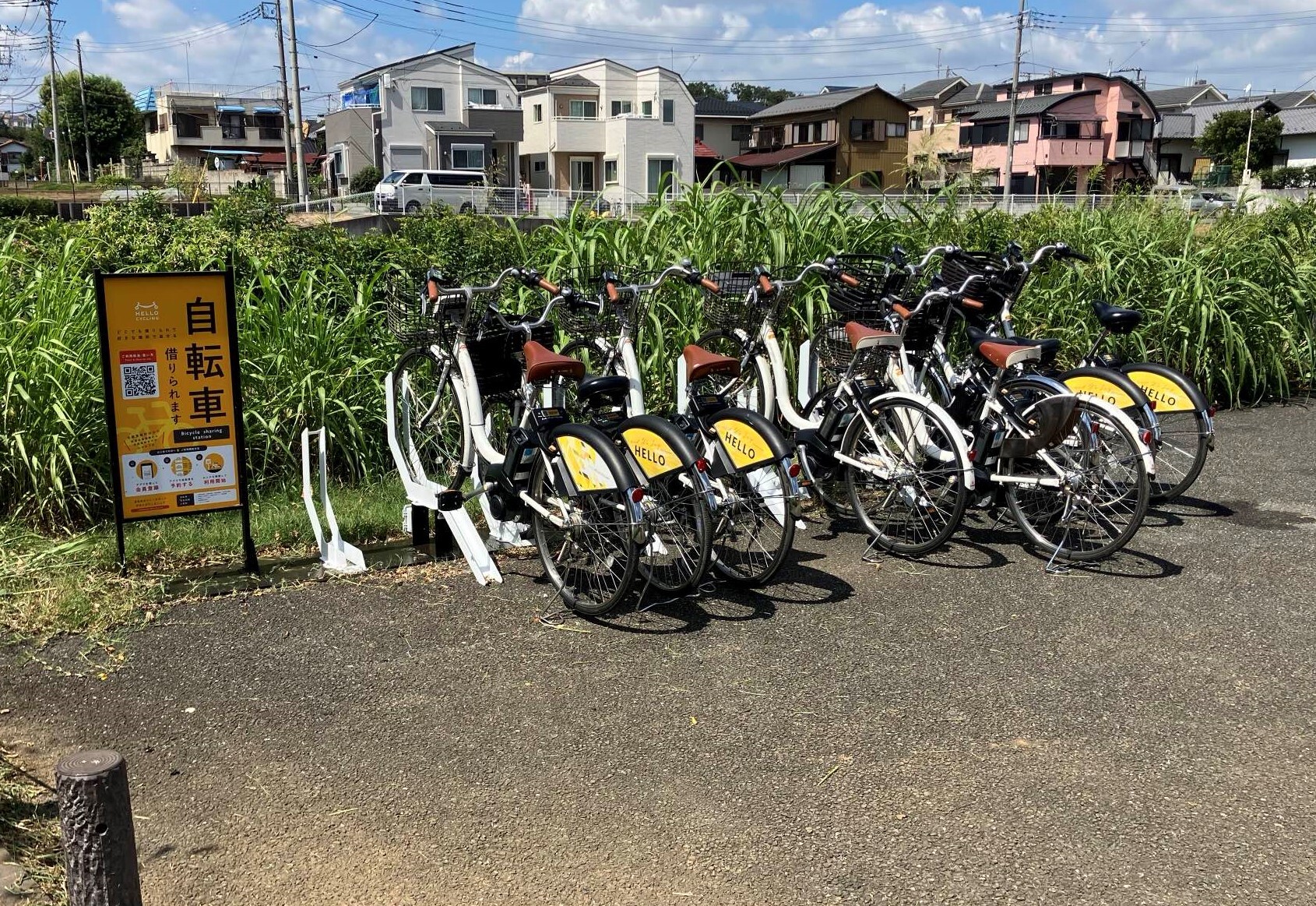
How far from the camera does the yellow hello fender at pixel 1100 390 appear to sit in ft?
17.5

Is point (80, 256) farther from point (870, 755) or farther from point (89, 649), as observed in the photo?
point (870, 755)

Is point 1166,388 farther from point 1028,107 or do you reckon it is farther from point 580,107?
point 1028,107

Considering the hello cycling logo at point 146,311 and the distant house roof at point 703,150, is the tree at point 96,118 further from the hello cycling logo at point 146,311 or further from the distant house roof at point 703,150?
the hello cycling logo at point 146,311

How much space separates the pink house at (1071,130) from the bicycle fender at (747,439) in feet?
162

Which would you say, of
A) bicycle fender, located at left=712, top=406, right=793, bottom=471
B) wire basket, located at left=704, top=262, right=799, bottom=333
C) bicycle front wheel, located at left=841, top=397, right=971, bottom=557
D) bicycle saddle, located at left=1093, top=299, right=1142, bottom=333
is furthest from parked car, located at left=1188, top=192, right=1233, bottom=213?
bicycle fender, located at left=712, top=406, right=793, bottom=471

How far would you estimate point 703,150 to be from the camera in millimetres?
55375

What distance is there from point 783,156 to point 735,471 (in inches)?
1939

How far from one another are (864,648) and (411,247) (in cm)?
441

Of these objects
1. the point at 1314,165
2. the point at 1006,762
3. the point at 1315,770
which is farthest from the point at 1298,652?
the point at 1314,165

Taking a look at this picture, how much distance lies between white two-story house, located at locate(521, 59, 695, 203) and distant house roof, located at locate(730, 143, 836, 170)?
3.45m

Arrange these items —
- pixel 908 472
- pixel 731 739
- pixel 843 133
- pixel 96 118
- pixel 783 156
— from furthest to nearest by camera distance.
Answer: pixel 96 118, pixel 783 156, pixel 843 133, pixel 908 472, pixel 731 739

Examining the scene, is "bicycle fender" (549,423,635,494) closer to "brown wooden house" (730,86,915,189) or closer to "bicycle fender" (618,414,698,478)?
"bicycle fender" (618,414,698,478)

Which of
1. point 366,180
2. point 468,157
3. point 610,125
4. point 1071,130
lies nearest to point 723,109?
point 610,125

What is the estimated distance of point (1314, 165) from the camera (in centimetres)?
5403
